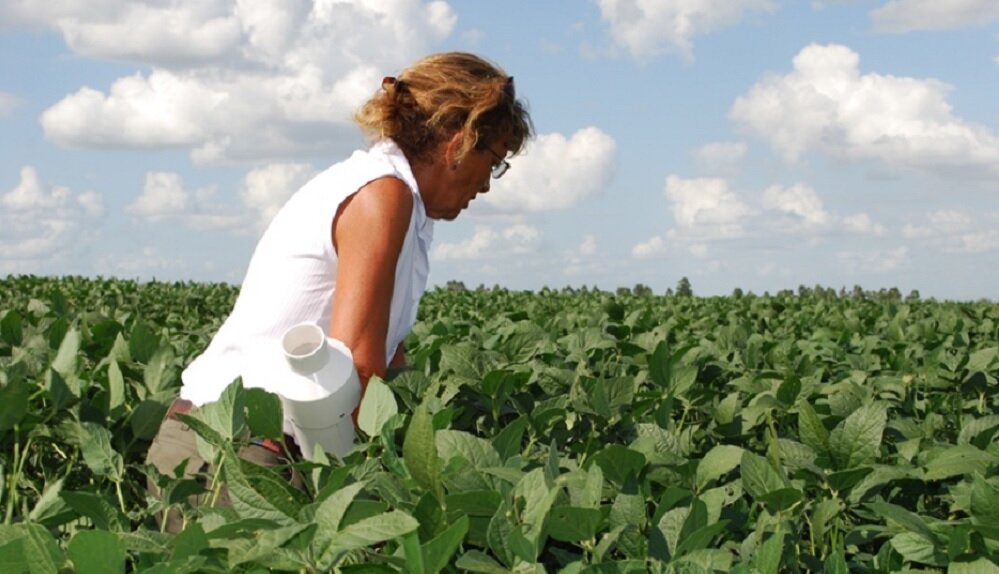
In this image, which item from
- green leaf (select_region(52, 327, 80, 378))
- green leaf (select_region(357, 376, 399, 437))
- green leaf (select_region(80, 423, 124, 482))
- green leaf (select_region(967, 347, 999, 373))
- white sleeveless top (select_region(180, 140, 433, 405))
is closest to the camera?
green leaf (select_region(357, 376, 399, 437))

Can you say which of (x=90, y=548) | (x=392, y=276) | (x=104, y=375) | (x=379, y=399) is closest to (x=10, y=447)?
(x=104, y=375)

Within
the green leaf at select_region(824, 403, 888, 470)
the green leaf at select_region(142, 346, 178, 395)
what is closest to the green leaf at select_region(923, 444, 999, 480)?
the green leaf at select_region(824, 403, 888, 470)

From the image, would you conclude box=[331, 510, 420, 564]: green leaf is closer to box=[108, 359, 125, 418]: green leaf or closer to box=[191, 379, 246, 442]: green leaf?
box=[191, 379, 246, 442]: green leaf

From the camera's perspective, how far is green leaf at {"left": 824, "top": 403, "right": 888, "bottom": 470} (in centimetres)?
248

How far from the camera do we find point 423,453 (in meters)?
1.84

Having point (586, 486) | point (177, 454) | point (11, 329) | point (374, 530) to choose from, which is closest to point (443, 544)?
point (374, 530)

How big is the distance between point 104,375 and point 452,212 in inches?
45.6

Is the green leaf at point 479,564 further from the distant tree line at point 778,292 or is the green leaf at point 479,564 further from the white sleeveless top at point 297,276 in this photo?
the distant tree line at point 778,292

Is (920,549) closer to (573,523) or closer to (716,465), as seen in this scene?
(716,465)

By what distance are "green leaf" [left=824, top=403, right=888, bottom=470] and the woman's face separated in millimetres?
1585

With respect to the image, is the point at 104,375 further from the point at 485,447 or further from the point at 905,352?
the point at 905,352

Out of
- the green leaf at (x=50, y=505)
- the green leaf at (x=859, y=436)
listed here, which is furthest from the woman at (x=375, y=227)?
the green leaf at (x=859, y=436)

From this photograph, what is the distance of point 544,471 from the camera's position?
2.00 m

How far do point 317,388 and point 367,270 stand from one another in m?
0.38
